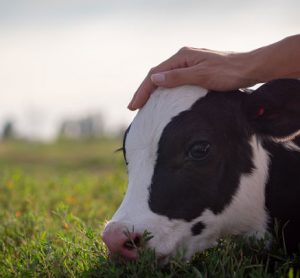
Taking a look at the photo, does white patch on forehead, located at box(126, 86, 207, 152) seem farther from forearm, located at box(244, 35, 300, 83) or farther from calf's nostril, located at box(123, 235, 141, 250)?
calf's nostril, located at box(123, 235, 141, 250)

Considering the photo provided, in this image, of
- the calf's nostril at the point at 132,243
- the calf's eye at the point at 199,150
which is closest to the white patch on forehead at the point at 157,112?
the calf's eye at the point at 199,150

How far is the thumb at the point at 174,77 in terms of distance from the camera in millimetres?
3674

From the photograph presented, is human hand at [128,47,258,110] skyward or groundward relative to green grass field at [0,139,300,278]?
skyward

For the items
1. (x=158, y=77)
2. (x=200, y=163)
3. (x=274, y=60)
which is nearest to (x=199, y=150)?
(x=200, y=163)

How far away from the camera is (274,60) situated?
3.84 m

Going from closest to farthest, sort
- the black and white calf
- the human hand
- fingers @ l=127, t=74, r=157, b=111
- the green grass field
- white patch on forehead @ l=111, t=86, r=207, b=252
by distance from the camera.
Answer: the green grass field
white patch on forehead @ l=111, t=86, r=207, b=252
the black and white calf
the human hand
fingers @ l=127, t=74, r=157, b=111

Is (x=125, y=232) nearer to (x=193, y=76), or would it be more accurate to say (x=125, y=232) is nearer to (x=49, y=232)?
(x=193, y=76)

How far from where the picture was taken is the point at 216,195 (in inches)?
135

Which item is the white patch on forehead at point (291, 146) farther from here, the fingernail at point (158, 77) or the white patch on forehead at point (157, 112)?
the fingernail at point (158, 77)

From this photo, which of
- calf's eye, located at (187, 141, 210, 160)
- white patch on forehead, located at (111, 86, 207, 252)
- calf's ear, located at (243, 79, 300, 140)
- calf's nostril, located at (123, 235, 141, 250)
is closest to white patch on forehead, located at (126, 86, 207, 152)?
white patch on forehead, located at (111, 86, 207, 252)

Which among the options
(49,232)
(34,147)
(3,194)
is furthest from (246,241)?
(34,147)

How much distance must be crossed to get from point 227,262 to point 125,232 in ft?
1.76

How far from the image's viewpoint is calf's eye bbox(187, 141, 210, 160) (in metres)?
3.42

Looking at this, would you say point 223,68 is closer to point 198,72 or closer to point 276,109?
point 198,72
